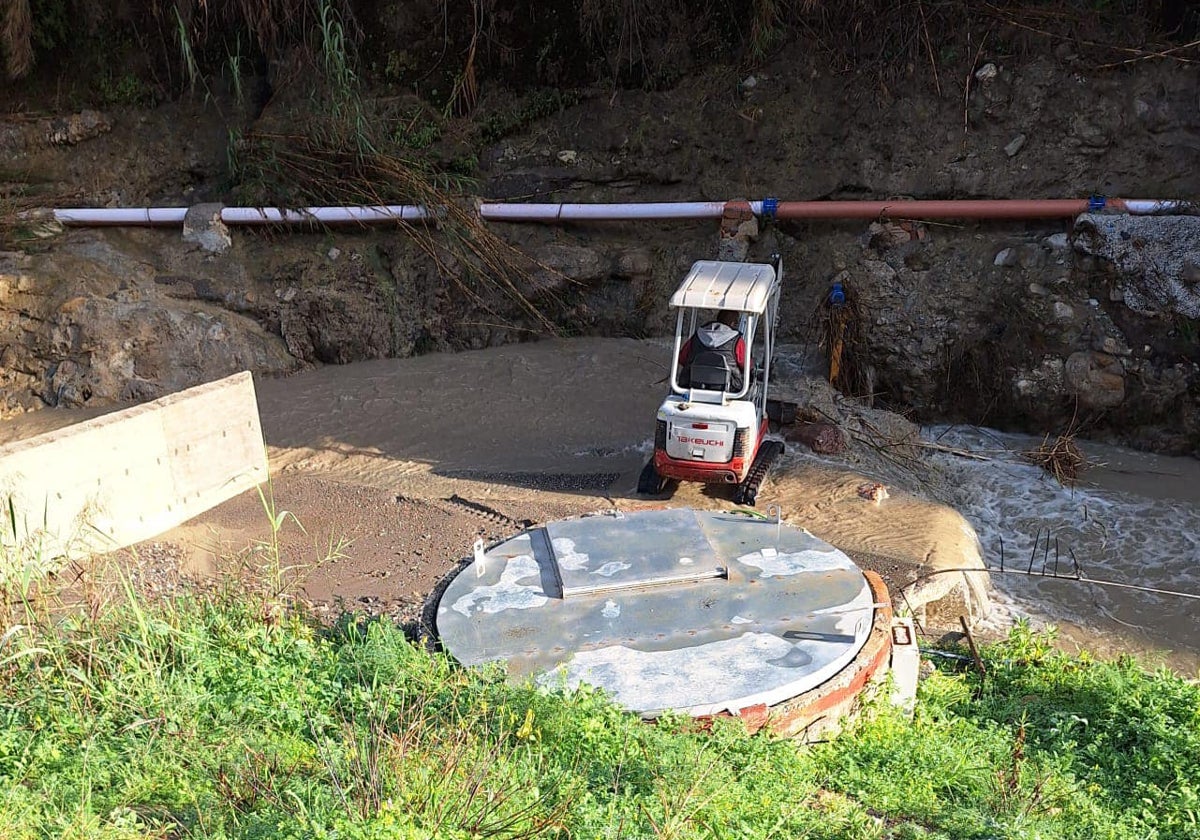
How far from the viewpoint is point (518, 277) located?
41.4 feet

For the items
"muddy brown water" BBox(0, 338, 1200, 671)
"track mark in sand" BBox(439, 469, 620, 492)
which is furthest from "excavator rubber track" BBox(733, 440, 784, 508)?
"track mark in sand" BBox(439, 469, 620, 492)

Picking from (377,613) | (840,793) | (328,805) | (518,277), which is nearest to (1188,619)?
(840,793)

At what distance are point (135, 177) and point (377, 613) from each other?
9.84m

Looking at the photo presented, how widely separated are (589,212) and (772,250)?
234 centimetres

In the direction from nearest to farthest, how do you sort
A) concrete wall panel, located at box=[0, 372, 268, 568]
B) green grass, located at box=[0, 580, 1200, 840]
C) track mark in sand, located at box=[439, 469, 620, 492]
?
1. green grass, located at box=[0, 580, 1200, 840]
2. concrete wall panel, located at box=[0, 372, 268, 568]
3. track mark in sand, located at box=[439, 469, 620, 492]

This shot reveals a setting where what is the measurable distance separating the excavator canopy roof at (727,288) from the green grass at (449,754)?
11.3 ft

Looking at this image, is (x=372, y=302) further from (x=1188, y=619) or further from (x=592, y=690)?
(x=1188, y=619)

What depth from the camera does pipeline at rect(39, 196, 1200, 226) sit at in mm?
11453

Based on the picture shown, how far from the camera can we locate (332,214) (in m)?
12.6

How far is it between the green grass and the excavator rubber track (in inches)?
110

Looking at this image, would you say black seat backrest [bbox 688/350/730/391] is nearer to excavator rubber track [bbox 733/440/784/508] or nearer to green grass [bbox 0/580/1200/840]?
excavator rubber track [bbox 733/440/784/508]

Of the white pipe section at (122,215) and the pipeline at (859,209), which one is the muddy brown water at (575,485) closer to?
the pipeline at (859,209)

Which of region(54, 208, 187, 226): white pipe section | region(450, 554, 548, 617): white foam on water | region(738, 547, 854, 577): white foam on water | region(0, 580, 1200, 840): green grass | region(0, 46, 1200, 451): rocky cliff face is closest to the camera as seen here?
region(0, 580, 1200, 840): green grass

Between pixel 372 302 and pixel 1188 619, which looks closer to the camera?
pixel 1188 619
